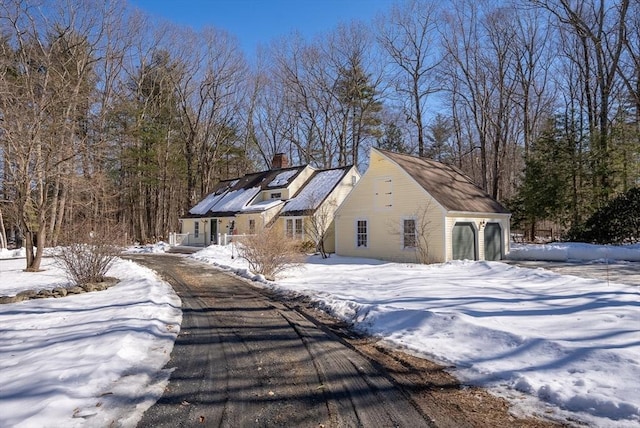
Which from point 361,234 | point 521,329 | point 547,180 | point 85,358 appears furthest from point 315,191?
point 85,358

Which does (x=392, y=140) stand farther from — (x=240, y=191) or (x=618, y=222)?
(x=618, y=222)

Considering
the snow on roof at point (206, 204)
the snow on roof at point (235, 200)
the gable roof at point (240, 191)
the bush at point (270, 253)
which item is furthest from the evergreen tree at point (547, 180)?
the snow on roof at point (206, 204)

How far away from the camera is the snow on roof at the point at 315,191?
2425 cm

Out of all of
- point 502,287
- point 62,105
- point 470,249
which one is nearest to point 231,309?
point 502,287

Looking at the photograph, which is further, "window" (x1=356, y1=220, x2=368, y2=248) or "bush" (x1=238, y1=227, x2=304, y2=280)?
"window" (x1=356, y1=220, x2=368, y2=248)

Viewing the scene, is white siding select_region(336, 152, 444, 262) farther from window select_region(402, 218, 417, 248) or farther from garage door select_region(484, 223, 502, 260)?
garage door select_region(484, 223, 502, 260)

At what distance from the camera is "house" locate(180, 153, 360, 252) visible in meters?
23.8

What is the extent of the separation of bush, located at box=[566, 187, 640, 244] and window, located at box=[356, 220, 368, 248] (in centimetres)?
1236

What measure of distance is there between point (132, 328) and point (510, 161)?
133ft

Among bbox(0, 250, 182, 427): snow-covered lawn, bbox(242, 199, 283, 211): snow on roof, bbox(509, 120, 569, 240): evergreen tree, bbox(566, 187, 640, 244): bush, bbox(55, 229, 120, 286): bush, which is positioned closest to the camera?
bbox(0, 250, 182, 427): snow-covered lawn

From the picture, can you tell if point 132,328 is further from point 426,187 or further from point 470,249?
point 470,249

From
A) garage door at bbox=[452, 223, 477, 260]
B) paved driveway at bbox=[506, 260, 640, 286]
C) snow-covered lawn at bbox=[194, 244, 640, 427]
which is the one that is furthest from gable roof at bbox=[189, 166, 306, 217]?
paved driveway at bbox=[506, 260, 640, 286]

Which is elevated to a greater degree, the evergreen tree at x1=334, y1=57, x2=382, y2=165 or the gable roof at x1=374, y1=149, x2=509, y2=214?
the evergreen tree at x1=334, y1=57, x2=382, y2=165

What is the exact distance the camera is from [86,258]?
11.4 metres
